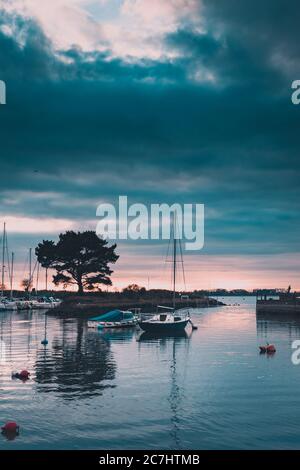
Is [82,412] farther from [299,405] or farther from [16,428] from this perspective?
[299,405]

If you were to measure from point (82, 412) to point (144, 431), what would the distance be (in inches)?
169

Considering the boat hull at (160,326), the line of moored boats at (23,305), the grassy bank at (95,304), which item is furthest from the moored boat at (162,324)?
the line of moored boats at (23,305)

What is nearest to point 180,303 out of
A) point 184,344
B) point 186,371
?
point 184,344

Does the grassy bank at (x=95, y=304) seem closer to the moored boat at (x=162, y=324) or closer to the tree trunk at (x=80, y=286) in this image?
the tree trunk at (x=80, y=286)

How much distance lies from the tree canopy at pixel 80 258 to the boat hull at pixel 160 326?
61147mm

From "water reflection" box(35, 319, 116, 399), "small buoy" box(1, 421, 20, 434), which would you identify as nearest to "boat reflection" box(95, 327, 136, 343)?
"water reflection" box(35, 319, 116, 399)

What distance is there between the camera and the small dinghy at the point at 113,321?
267 feet

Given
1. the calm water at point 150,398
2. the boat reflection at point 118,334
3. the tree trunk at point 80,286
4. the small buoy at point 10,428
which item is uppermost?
the tree trunk at point 80,286

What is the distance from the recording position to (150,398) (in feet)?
97.5

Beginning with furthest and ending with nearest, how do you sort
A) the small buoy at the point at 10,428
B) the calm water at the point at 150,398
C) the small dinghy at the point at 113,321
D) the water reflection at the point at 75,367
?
the small dinghy at the point at 113,321 → the water reflection at the point at 75,367 → the small buoy at the point at 10,428 → the calm water at the point at 150,398

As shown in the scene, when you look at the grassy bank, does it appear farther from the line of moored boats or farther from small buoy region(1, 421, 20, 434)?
small buoy region(1, 421, 20, 434)

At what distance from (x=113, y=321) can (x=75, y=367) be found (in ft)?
144

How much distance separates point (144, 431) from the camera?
2303 centimetres

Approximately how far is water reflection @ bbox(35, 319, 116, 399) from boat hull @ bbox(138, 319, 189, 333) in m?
10.1
